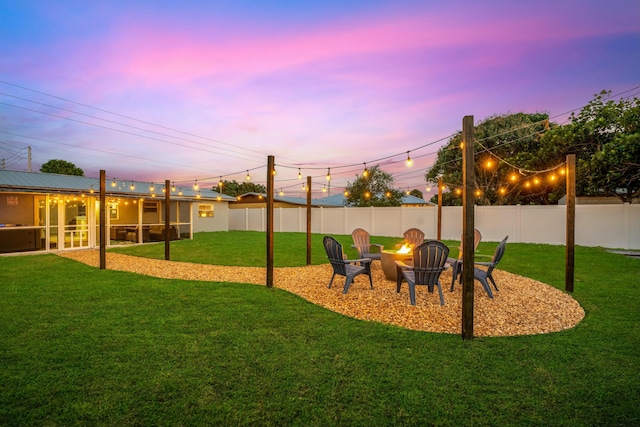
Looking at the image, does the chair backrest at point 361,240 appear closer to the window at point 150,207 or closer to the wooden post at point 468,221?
the wooden post at point 468,221

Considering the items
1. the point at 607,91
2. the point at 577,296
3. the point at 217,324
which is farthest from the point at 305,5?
A: the point at 607,91

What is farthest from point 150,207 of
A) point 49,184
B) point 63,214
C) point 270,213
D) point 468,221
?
point 468,221

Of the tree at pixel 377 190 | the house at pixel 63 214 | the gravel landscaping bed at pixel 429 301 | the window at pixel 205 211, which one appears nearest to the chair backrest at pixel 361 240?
the gravel landscaping bed at pixel 429 301

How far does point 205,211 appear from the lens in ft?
71.8

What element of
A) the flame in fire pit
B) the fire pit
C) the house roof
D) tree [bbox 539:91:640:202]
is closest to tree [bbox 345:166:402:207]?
tree [bbox 539:91:640:202]

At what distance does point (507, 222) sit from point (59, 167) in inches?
1678

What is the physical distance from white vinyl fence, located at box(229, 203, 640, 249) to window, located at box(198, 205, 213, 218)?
5.89 m

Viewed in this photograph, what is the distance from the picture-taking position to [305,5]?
813 centimetres

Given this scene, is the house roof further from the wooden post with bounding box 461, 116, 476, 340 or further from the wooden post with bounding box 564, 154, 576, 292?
the wooden post with bounding box 564, 154, 576, 292

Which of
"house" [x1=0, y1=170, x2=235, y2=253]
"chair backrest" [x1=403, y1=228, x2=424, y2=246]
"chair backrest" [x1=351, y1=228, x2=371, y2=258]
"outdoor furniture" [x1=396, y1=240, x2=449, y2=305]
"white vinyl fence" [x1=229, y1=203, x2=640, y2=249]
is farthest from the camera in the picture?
"white vinyl fence" [x1=229, y1=203, x2=640, y2=249]

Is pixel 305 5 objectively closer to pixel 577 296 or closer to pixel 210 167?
pixel 577 296

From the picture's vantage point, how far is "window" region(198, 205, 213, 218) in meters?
21.5

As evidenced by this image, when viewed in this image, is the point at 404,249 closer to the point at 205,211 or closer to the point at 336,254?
the point at 336,254

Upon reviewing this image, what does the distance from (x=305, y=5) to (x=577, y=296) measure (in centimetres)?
883
